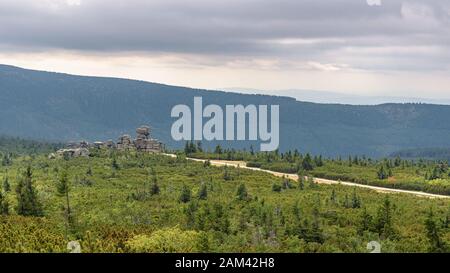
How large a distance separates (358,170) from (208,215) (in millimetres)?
58857

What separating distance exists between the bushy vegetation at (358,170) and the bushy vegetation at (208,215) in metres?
11.0

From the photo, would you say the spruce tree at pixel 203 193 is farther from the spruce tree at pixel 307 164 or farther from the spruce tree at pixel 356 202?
the spruce tree at pixel 307 164

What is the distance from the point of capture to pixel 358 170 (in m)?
108

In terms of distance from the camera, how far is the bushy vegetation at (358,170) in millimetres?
90250

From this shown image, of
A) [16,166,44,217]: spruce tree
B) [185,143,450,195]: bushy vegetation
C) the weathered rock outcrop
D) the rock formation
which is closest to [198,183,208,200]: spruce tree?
[16,166,44,217]: spruce tree

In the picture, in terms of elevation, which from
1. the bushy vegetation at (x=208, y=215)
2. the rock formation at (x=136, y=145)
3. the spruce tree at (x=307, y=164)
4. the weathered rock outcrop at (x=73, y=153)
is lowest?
the bushy vegetation at (x=208, y=215)

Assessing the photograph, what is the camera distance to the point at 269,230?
50406 mm

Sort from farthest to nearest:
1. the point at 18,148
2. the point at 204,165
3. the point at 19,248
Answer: the point at 18,148 < the point at 204,165 < the point at 19,248

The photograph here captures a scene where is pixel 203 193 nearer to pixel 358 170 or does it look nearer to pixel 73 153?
pixel 358 170

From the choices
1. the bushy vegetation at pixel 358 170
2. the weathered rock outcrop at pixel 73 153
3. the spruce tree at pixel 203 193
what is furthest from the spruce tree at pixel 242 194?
the weathered rock outcrop at pixel 73 153

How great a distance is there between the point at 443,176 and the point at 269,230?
183 ft
